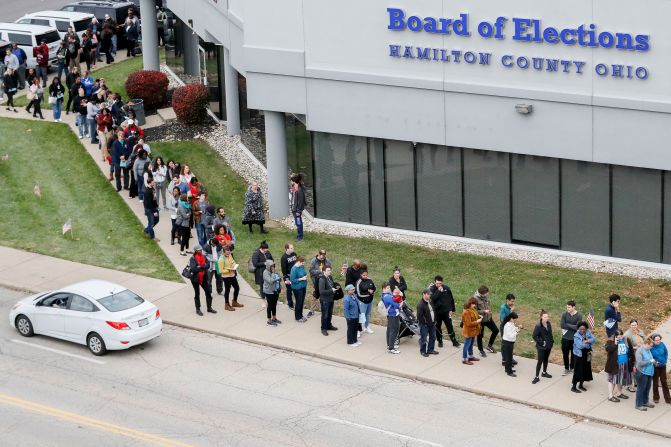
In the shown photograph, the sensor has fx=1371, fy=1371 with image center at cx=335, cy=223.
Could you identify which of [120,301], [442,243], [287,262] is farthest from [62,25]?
[120,301]

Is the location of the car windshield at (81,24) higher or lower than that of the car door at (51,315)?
higher

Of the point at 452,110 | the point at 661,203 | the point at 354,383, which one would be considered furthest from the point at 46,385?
the point at 661,203

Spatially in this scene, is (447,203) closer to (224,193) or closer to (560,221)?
(560,221)

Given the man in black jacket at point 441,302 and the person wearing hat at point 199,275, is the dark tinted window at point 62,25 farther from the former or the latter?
the man in black jacket at point 441,302

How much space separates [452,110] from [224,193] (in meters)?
8.94

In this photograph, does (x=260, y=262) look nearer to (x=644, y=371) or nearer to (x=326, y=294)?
(x=326, y=294)

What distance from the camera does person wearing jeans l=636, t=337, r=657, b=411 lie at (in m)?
25.4

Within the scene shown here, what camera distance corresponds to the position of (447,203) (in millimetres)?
35219

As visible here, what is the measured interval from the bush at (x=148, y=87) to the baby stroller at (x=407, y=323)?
21778 mm

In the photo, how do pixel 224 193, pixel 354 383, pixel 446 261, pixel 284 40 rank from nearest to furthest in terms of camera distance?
1. pixel 354 383
2. pixel 446 261
3. pixel 284 40
4. pixel 224 193

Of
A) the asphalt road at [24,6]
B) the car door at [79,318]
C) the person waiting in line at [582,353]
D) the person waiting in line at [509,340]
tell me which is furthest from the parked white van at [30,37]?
the person waiting in line at [582,353]

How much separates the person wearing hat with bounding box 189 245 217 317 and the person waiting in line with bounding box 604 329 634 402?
31.5 feet

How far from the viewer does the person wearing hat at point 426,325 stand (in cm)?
2819

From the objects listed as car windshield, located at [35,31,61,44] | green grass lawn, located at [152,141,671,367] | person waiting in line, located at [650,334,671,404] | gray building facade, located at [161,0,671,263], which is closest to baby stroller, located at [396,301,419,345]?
green grass lawn, located at [152,141,671,367]
